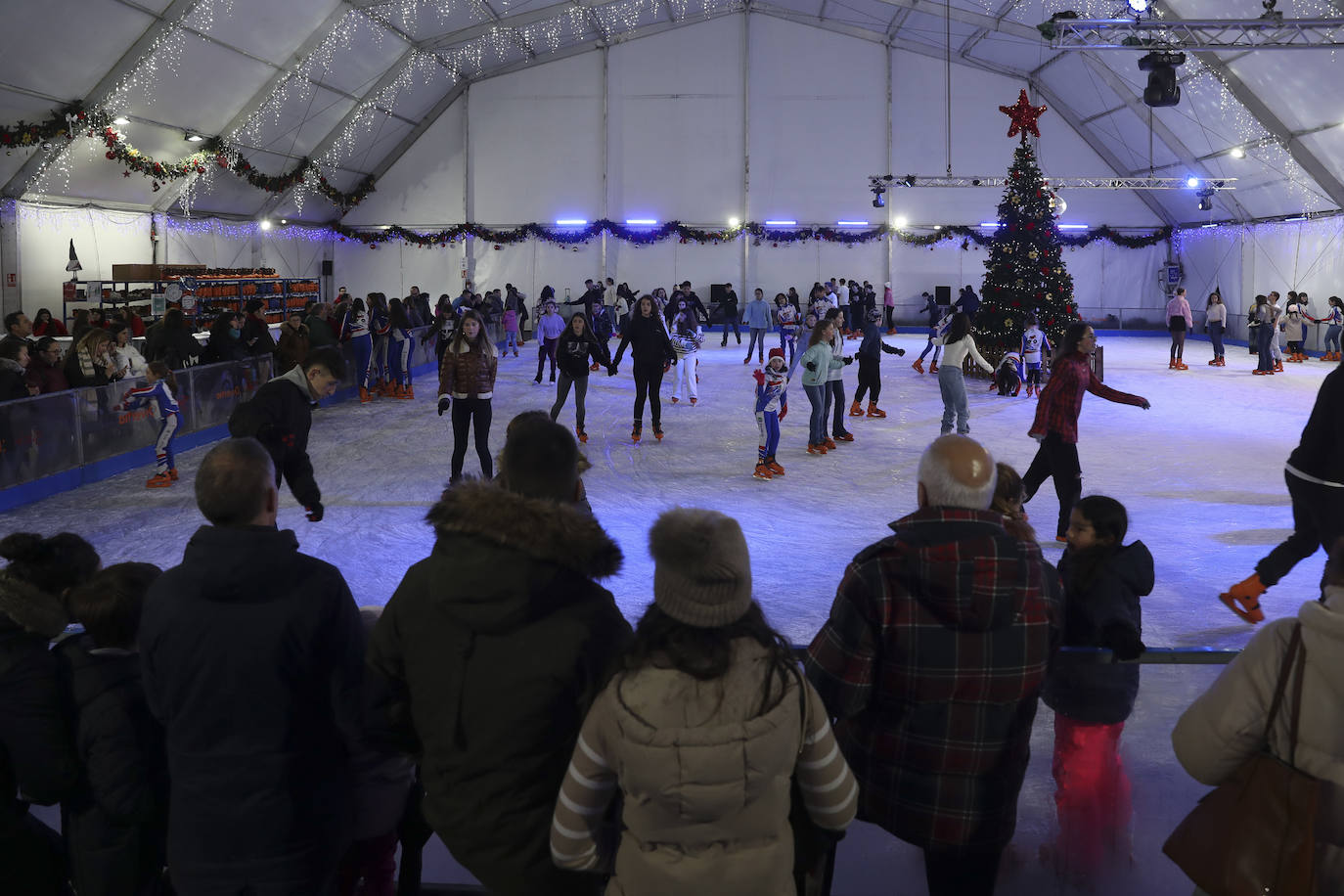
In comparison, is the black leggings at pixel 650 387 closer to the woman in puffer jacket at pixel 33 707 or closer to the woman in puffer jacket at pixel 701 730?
the woman in puffer jacket at pixel 33 707

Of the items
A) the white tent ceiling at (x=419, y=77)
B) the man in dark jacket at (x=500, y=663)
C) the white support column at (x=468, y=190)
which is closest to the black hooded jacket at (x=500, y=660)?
the man in dark jacket at (x=500, y=663)

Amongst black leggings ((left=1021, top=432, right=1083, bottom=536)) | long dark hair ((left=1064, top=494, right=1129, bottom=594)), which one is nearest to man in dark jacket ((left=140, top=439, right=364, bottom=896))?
long dark hair ((left=1064, top=494, right=1129, bottom=594))

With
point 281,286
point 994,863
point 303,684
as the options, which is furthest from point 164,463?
point 281,286

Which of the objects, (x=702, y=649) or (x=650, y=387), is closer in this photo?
(x=702, y=649)

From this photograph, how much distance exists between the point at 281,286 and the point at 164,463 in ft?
48.1

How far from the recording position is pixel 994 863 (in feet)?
7.04

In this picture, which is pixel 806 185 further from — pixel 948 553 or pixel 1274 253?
pixel 948 553

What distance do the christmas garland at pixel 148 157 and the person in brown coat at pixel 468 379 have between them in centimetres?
1065

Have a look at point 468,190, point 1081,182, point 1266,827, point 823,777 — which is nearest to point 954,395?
point 1266,827

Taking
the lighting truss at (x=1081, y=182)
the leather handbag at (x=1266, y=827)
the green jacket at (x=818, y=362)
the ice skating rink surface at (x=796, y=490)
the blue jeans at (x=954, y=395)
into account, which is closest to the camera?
the leather handbag at (x=1266, y=827)

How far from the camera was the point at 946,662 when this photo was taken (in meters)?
1.99

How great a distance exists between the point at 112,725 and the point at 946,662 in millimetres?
1643

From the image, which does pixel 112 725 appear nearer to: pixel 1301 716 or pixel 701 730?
pixel 701 730

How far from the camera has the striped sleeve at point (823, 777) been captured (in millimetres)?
1702
